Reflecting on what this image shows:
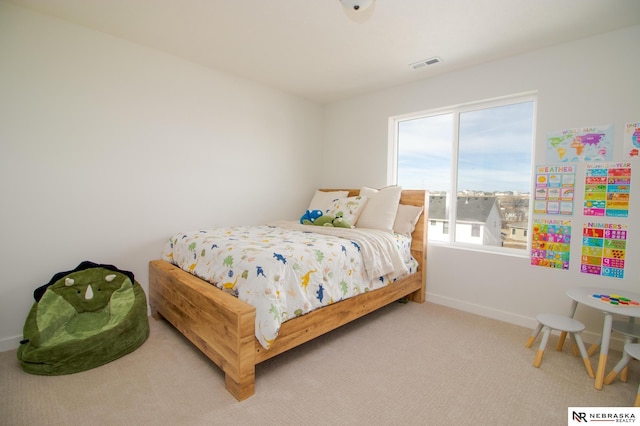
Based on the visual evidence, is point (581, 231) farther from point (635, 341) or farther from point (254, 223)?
point (254, 223)

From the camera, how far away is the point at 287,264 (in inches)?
74.7

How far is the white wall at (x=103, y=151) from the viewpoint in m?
2.14

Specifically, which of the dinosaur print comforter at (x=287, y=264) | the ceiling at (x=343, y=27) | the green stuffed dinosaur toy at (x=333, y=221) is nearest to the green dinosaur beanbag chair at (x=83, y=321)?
the dinosaur print comforter at (x=287, y=264)

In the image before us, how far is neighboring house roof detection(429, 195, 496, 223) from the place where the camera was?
119 inches

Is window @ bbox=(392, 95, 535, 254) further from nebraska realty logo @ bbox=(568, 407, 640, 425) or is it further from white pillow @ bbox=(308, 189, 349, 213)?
nebraska realty logo @ bbox=(568, 407, 640, 425)

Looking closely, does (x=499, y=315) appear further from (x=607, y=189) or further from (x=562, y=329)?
(x=607, y=189)

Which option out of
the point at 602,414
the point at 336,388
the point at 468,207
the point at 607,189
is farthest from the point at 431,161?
the point at 336,388

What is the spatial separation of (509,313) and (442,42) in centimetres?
241

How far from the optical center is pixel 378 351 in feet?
7.23

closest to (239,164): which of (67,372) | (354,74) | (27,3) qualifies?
(354,74)

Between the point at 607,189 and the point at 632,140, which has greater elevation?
the point at 632,140

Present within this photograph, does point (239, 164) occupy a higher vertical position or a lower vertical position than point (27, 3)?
lower

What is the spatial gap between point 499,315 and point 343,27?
280 centimetres

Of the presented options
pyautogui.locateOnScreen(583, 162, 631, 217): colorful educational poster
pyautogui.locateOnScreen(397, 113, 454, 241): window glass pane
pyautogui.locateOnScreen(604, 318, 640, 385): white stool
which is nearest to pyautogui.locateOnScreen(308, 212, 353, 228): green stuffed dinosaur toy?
pyautogui.locateOnScreen(397, 113, 454, 241): window glass pane
